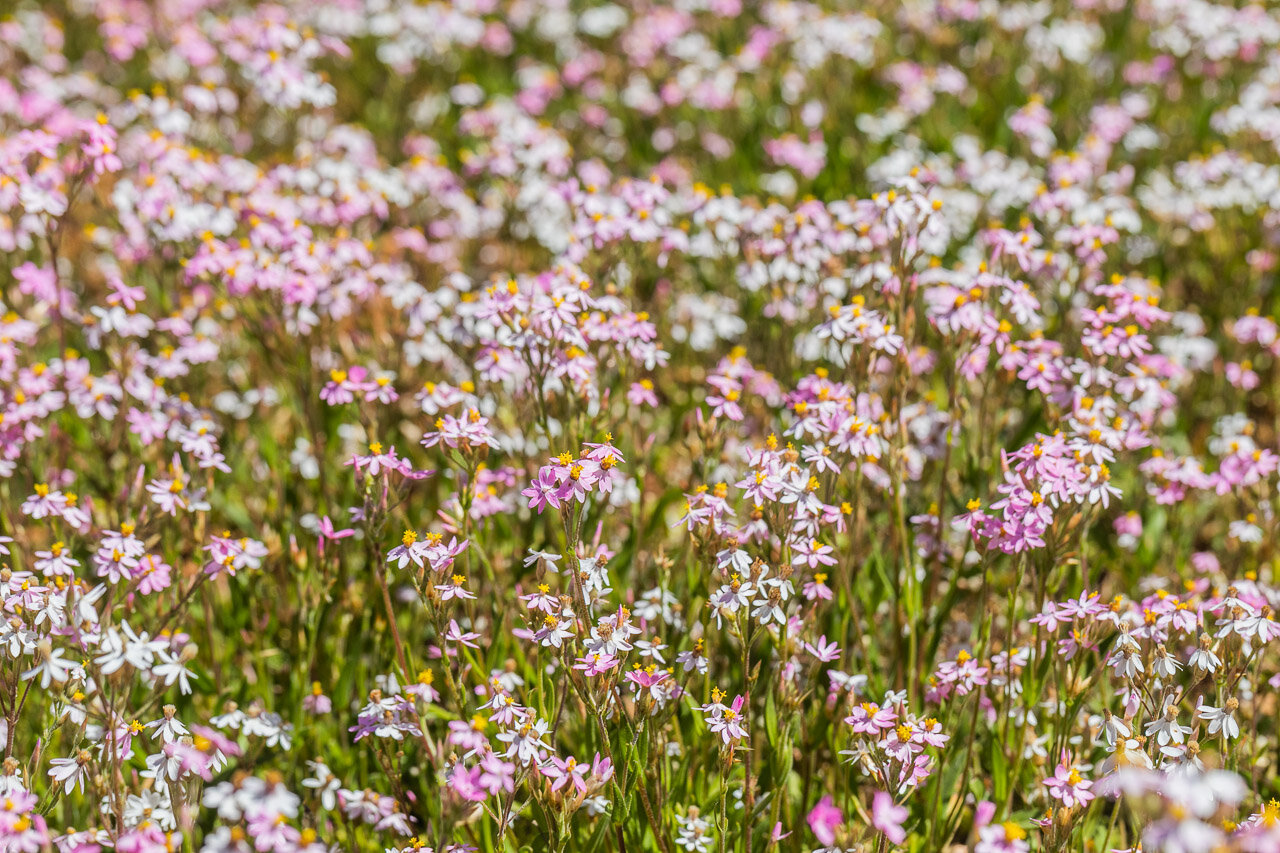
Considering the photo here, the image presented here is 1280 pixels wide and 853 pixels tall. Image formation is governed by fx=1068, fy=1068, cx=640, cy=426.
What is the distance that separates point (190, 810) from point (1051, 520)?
2876mm

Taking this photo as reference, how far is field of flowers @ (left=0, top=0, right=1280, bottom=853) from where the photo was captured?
11.3 feet

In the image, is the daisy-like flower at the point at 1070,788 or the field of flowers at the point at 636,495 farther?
the field of flowers at the point at 636,495

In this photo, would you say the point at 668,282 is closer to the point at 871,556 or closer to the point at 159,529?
the point at 871,556

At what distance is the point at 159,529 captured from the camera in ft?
14.9

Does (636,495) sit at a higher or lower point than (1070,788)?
higher

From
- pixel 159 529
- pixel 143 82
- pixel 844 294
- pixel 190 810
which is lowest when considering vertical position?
pixel 190 810

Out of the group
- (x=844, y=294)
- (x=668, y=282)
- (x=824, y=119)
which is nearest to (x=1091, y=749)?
(x=844, y=294)

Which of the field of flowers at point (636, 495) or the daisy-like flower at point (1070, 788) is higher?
the field of flowers at point (636, 495)

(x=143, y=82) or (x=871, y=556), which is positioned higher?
(x=143, y=82)

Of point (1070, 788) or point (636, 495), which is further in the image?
point (636, 495)

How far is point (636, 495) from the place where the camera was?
4.86 metres

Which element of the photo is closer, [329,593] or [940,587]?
[329,593]

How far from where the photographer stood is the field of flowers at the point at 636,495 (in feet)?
11.3

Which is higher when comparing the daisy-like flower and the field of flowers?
the field of flowers
